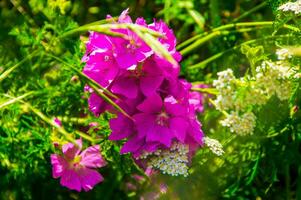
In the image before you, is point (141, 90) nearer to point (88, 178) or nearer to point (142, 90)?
point (142, 90)

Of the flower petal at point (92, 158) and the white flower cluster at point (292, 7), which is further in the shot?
the flower petal at point (92, 158)

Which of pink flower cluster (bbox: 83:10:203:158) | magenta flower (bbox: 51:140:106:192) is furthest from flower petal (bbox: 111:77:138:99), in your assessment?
magenta flower (bbox: 51:140:106:192)

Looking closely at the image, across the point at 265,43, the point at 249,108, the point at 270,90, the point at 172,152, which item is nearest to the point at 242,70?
the point at 265,43

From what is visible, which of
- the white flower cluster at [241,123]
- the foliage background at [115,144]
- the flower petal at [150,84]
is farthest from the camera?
the foliage background at [115,144]

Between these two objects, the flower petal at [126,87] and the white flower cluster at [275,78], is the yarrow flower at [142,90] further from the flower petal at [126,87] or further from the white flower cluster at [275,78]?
the white flower cluster at [275,78]

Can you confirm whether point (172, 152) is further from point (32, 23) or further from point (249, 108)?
point (32, 23)

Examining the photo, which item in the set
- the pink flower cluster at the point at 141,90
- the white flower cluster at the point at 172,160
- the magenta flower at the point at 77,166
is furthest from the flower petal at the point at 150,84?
the magenta flower at the point at 77,166

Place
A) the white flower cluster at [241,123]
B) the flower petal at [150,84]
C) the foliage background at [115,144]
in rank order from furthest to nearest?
the foliage background at [115,144] → the white flower cluster at [241,123] → the flower petal at [150,84]
